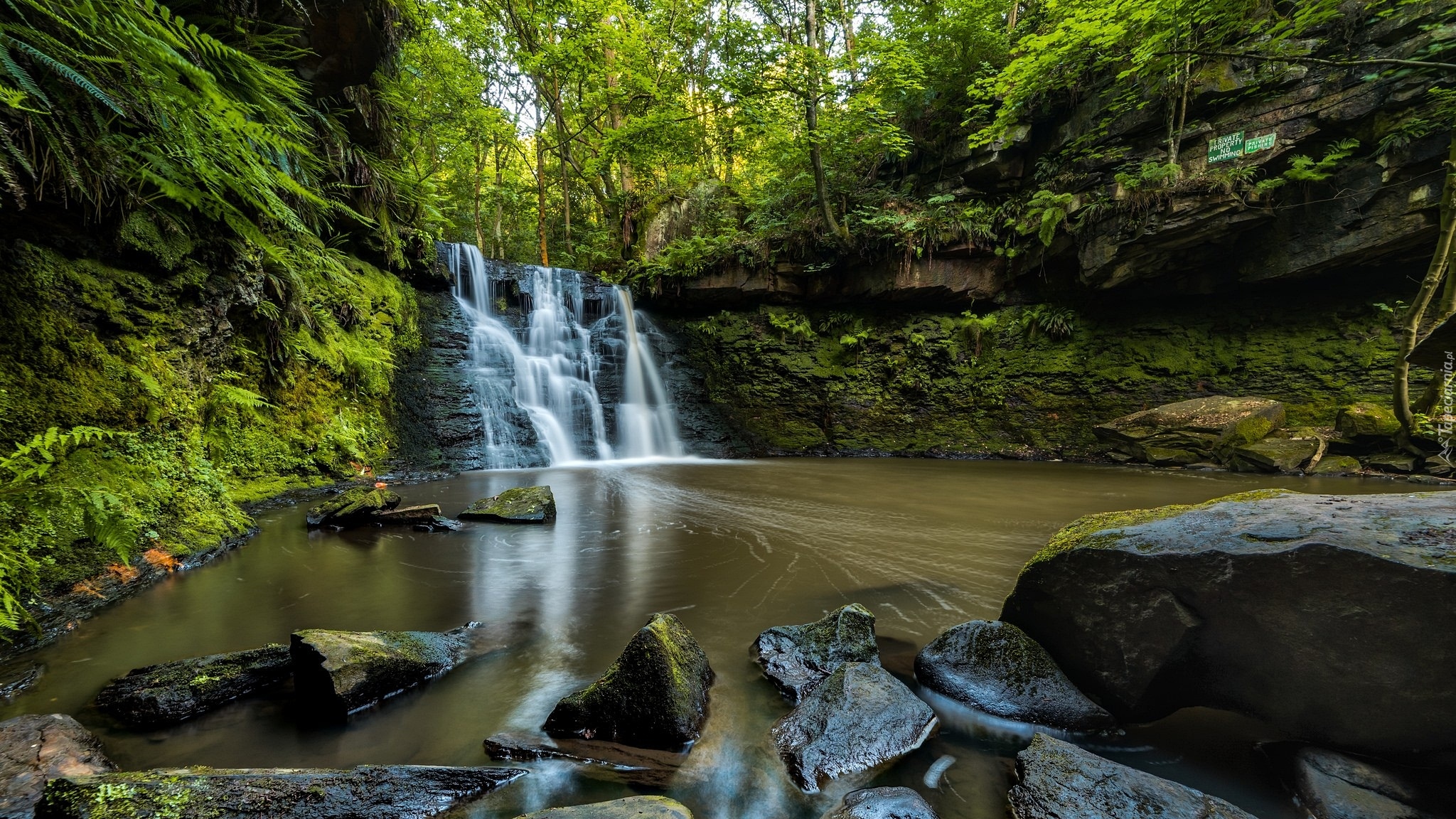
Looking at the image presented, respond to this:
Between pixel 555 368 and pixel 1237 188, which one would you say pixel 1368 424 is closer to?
pixel 1237 188

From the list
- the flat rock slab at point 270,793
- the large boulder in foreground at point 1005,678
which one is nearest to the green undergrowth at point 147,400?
the flat rock slab at point 270,793

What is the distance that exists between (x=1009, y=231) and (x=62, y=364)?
13.9 metres

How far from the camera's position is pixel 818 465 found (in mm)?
10688

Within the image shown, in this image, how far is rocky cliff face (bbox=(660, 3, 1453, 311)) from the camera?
27.2ft

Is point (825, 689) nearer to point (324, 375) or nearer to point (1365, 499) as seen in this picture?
point (1365, 499)

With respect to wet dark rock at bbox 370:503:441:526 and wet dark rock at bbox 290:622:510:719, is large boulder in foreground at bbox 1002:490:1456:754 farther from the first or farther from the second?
wet dark rock at bbox 370:503:441:526

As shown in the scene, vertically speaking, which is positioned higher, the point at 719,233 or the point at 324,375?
the point at 719,233

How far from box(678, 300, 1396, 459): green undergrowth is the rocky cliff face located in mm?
869

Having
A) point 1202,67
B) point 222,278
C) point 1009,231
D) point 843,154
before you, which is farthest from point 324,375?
point 1202,67

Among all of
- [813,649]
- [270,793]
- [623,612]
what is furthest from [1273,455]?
[270,793]

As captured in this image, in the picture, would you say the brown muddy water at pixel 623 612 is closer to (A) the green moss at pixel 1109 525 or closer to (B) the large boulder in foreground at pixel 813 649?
Result: (B) the large boulder in foreground at pixel 813 649

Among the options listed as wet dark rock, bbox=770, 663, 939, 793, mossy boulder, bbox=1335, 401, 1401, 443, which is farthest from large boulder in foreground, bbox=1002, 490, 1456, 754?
mossy boulder, bbox=1335, 401, 1401, 443

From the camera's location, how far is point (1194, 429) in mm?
8828

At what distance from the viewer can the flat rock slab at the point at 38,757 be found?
4.89 feet
